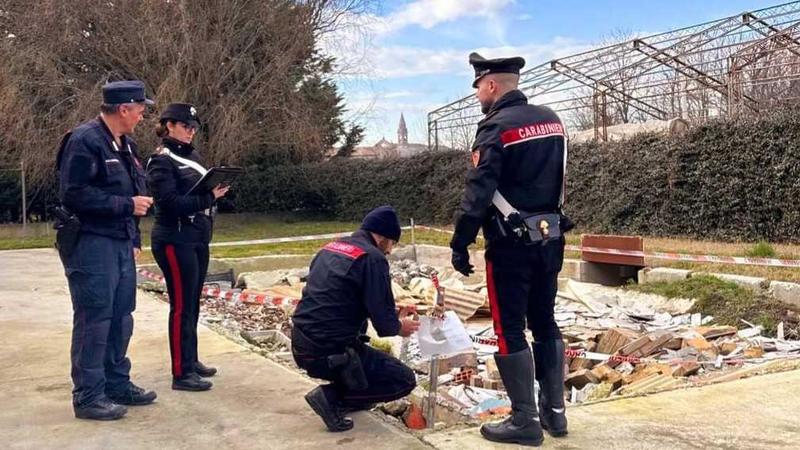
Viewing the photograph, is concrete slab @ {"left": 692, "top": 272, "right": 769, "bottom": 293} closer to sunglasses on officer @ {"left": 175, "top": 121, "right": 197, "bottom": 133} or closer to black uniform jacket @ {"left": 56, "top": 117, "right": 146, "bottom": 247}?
sunglasses on officer @ {"left": 175, "top": 121, "right": 197, "bottom": 133}

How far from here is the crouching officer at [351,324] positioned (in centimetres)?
396

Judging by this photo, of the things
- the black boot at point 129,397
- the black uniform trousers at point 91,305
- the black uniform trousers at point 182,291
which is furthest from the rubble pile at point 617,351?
the black uniform trousers at point 91,305

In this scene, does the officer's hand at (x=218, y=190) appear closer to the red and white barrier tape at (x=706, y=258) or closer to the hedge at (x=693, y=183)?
the hedge at (x=693, y=183)

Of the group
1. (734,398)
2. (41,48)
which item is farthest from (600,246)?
(41,48)

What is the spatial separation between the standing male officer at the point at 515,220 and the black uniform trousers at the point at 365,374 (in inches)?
23.5

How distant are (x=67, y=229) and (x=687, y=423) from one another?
3.53 metres

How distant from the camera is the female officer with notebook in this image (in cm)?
477

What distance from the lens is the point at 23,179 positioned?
22.0 m

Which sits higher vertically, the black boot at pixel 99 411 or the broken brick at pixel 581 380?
the black boot at pixel 99 411

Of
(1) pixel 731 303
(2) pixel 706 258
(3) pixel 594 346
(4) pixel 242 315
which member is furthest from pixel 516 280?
(2) pixel 706 258

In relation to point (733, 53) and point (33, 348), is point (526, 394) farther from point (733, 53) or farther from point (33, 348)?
point (733, 53)

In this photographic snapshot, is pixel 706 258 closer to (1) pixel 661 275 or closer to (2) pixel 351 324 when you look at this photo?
(1) pixel 661 275

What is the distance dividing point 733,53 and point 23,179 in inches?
760

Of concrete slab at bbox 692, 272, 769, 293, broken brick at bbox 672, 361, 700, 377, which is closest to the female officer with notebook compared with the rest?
broken brick at bbox 672, 361, 700, 377
